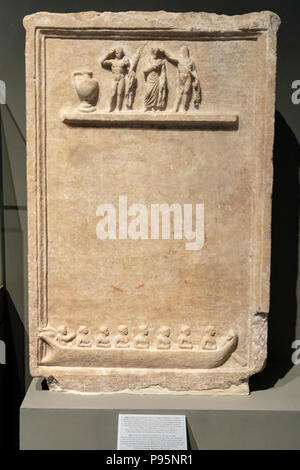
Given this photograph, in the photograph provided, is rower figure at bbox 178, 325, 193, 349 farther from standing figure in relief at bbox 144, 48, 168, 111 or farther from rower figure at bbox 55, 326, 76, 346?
standing figure in relief at bbox 144, 48, 168, 111

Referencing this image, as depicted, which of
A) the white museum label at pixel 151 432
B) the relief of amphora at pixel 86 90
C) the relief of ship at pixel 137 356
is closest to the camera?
the white museum label at pixel 151 432

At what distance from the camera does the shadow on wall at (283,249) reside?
3.56 metres

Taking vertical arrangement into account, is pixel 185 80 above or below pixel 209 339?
above

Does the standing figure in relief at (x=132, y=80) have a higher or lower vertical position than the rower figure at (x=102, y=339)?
higher

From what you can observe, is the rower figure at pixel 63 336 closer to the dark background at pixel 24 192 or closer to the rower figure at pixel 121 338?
the rower figure at pixel 121 338

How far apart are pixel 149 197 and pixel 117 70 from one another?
0.79 m

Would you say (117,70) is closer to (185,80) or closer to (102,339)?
(185,80)

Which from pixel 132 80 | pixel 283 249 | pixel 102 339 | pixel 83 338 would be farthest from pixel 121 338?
pixel 132 80

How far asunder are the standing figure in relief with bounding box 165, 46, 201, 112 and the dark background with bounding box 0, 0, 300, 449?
0.76 meters

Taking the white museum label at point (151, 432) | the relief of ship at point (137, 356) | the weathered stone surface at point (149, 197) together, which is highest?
the weathered stone surface at point (149, 197)

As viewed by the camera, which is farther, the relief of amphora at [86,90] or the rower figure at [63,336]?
the rower figure at [63,336]

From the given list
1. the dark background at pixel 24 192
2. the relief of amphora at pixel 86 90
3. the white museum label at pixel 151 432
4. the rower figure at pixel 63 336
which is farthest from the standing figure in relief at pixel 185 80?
the white museum label at pixel 151 432

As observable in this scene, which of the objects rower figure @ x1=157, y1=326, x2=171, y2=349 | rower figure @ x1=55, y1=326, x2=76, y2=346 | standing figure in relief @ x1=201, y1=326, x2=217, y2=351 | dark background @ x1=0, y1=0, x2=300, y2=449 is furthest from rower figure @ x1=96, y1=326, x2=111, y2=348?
dark background @ x1=0, y1=0, x2=300, y2=449

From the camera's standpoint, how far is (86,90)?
285 cm
